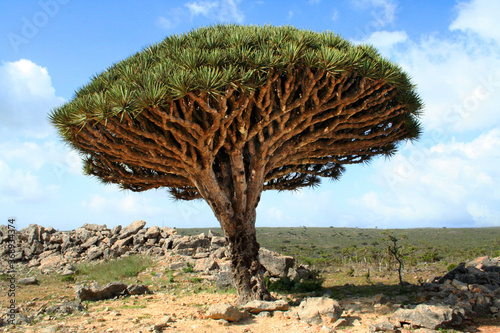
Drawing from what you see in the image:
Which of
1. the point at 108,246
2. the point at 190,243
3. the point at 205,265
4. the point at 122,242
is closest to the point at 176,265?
the point at 205,265

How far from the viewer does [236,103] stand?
725 centimetres

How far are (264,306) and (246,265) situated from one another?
112 centimetres

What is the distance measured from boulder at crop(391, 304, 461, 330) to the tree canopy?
392 centimetres

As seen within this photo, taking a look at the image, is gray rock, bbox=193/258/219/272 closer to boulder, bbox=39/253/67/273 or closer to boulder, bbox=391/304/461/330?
boulder, bbox=39/253/67/273

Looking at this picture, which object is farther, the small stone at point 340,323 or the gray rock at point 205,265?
the gray rock at point 205,265

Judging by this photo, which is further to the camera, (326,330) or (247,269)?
(247,269)

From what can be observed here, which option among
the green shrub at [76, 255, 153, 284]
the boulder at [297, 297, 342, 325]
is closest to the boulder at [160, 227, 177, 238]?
the green shrub at [76, 255, 153, 284]

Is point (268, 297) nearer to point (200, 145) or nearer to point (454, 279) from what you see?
point (200, 145)

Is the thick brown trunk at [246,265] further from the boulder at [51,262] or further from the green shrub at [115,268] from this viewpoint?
the boulder at [51,262]

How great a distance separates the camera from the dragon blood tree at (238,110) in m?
6.97

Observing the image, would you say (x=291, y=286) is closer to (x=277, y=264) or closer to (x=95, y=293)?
(x=277, y=264)

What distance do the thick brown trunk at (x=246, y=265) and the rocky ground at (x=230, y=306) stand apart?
17.5 inches

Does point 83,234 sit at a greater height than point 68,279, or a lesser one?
greater

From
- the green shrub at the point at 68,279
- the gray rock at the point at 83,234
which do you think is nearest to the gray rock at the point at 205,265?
the green shrub at the point at 68,279
